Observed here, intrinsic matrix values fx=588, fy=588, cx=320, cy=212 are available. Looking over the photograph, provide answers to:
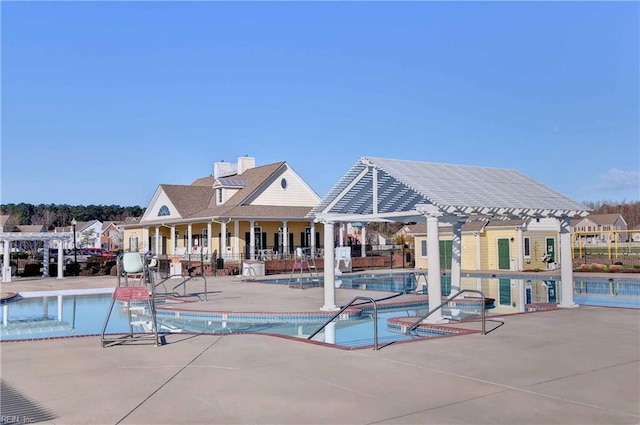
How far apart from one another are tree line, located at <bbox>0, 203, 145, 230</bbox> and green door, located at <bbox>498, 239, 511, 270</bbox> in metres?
102

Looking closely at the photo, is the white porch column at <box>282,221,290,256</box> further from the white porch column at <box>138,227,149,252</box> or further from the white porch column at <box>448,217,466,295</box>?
the white porch column at <box>448,217,466,295</box>

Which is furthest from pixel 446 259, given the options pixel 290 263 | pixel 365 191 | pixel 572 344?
pixel 572 344

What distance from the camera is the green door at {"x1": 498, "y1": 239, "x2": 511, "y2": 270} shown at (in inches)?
1378

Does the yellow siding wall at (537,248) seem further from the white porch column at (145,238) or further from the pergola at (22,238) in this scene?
the white porch column at (145,238)

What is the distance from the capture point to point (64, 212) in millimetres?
138875

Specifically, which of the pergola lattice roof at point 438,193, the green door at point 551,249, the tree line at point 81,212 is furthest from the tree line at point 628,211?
the pergola lattice roof at point 438,193

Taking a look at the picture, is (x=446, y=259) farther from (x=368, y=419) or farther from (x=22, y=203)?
(x=22, y=203)

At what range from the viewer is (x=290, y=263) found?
36000 millimetres

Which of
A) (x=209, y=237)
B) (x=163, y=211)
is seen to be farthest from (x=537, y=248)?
(x=163, y=211)

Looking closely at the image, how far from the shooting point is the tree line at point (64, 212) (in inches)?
4830

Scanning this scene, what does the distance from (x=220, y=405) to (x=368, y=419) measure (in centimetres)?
168

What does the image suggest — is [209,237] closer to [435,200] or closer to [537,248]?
[537,248]

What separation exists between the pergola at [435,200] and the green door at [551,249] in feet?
67.2

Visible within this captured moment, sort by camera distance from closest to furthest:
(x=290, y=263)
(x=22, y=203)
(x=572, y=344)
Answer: (x=572, y=344) → (x=290, y=263) → (x=22, y=203)
